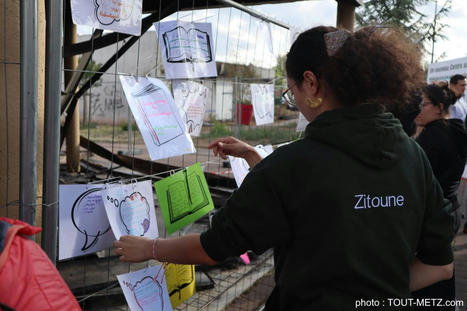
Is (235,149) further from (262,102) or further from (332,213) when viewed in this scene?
(262,102)

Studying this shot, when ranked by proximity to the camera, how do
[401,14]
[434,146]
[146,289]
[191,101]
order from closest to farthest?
1. [146,289]
2. [191,101]
3. [434,146]
4. [401,14]

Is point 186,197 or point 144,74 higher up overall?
point 144,74

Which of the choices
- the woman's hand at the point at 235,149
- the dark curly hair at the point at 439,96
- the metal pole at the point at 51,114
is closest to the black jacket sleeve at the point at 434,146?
the dark curly hair at the point at 439,96

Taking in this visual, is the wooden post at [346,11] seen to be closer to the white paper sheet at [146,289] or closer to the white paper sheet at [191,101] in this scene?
the white paper sheet at [191,101]

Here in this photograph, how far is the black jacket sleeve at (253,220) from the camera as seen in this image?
3.60ft

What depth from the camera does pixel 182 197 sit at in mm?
1851

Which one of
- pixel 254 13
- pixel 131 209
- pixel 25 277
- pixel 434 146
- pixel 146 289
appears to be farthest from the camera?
pixel 434 146

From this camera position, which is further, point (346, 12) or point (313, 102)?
point (346, 12)

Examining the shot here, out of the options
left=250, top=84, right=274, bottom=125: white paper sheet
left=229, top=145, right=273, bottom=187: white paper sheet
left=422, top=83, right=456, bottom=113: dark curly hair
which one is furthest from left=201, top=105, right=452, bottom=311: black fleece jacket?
left=422, top=83, right=456, bottom=113: dark curly hair

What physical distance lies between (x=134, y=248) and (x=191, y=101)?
0.94 meters

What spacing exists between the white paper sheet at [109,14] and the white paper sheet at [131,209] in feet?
1.93

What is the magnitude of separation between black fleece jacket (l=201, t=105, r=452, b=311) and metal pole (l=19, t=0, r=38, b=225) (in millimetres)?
547

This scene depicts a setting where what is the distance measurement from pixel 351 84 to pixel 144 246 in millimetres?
812

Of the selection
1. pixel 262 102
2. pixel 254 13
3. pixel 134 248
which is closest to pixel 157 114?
pixel 134 248
